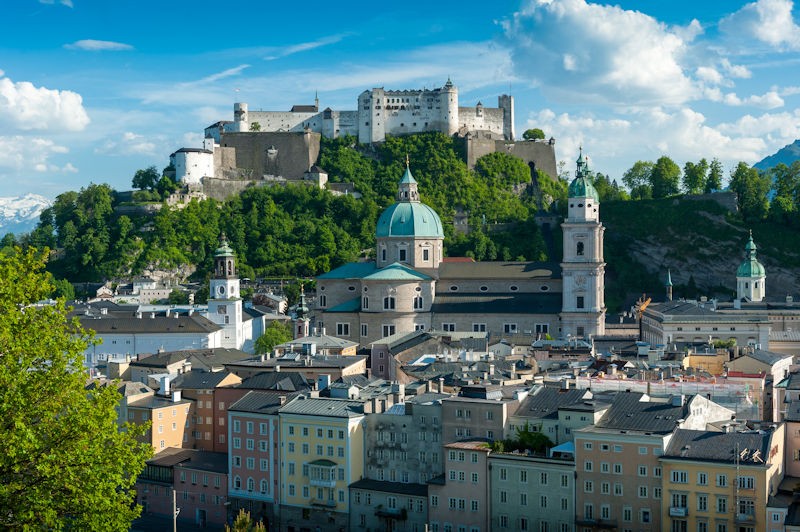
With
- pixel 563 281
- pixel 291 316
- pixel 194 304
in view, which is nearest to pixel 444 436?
pixel 563 281

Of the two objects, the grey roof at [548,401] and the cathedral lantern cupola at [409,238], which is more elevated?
the cathedral lantern cupola at [409,238]

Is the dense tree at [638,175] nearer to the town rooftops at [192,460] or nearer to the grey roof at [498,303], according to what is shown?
the grey roof at [498,303]

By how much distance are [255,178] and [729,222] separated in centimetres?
5299

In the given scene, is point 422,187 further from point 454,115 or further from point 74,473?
point 74,473

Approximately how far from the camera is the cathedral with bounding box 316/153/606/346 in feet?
274

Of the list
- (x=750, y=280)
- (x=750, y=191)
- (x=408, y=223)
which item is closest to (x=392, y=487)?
(x=408, y=223)

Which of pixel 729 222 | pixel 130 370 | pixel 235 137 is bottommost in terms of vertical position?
pixel 130 370

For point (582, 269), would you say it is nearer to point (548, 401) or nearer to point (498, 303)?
point (498, 303)

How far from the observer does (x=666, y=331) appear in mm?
77188

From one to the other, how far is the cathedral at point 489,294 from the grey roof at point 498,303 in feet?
0.24

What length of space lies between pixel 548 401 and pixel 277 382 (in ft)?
51.2

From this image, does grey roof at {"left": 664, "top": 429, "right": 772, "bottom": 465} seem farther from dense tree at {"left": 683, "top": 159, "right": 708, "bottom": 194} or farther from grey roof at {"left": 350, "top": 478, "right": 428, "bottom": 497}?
dense tree at {"left": 683, "top": 159, "right": 708, "bottom": 194}

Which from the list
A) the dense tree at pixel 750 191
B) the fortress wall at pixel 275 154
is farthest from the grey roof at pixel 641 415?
the fortress wall at pixel 275 154

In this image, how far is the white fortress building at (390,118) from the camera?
134m
